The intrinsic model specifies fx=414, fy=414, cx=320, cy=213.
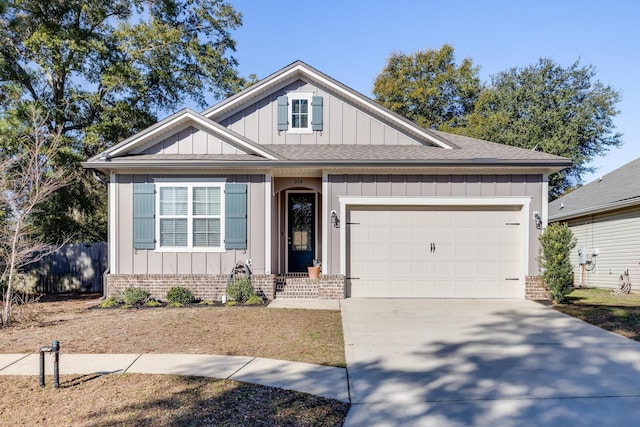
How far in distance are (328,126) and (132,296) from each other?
6.57 metres

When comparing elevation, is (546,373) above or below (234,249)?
below

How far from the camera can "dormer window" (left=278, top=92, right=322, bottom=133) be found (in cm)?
1145

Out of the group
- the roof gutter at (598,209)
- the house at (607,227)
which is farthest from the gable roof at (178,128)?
the house at (607,227)

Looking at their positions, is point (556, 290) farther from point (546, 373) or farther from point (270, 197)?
point (270, 197)

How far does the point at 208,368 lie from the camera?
4.95 m

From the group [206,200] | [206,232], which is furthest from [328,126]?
[206,232]

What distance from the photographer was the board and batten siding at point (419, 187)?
32.6ft

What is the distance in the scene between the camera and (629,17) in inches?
535

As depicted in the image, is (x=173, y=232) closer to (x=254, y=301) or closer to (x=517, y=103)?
(x=254, y=301)

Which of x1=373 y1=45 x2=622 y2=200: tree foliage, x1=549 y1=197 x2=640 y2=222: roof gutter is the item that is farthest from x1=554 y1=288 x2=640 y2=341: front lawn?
x1=373 y1=45 x2=622 y2=200: tree foliage

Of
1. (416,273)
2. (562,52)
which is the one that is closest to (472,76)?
(562,52)

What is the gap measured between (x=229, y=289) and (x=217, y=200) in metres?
2.15

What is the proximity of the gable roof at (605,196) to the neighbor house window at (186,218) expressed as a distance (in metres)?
11.3

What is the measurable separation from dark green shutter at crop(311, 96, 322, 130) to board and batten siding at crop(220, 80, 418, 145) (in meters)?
0.14
